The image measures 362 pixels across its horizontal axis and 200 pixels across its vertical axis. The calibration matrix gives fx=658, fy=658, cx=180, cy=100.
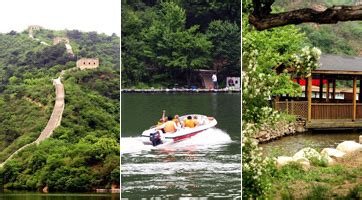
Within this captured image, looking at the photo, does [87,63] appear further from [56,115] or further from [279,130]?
[279,130]

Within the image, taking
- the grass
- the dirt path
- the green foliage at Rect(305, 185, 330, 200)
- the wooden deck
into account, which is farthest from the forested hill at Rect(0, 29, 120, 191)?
the green foliage at Rect(305, 185, 330, 200)

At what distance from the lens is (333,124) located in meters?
14.8

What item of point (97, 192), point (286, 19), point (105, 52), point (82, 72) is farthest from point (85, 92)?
point (286, 19)

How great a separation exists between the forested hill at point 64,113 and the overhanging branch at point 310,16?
18.2 metres

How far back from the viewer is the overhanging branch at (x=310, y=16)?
214 inches

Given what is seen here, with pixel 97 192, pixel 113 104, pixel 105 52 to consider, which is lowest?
pixel 97 192

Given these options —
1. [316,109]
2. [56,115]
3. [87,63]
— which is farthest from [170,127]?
[87,63]

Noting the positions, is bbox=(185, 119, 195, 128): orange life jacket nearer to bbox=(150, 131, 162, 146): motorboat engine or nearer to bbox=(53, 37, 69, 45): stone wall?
bbox=(150, 131, 162, 146): motorboat engine

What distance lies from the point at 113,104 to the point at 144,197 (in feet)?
83.2

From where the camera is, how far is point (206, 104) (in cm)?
516

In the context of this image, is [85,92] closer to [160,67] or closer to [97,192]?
[97,192]

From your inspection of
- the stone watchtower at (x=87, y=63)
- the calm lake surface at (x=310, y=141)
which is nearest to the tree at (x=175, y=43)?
the calm lake surface at (x=310, y=141)

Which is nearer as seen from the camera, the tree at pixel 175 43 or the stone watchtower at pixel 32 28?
the tree at pixel 175 43

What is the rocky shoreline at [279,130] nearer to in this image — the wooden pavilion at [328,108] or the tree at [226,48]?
the wooden pavilion at [328,108]
